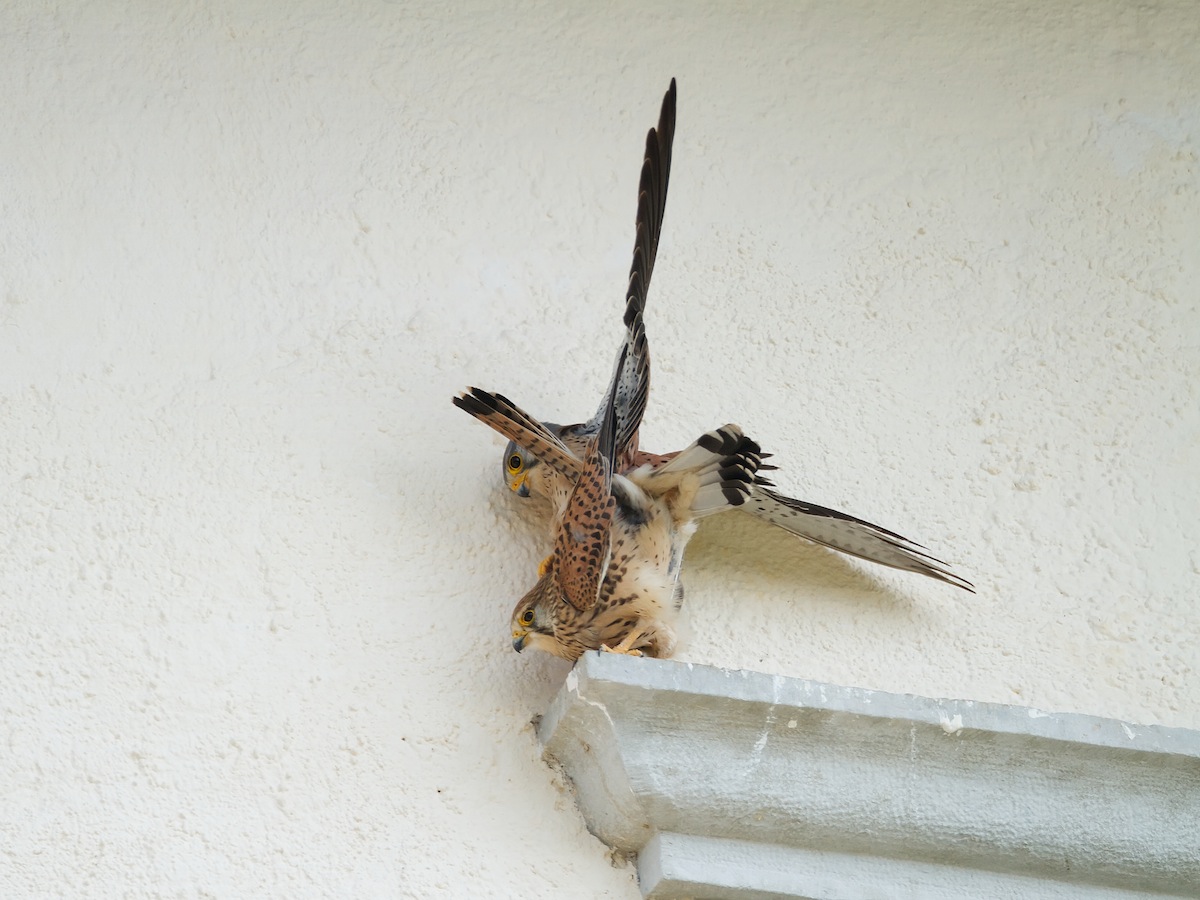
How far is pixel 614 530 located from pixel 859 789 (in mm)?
400

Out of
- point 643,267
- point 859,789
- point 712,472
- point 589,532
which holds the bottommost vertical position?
point 859,789

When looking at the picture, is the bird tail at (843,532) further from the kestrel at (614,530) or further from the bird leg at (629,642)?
the bird leg at (629,642)

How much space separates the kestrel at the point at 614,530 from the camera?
155 centimetres

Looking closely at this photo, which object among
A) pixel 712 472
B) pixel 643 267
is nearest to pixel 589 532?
pixel 712 472

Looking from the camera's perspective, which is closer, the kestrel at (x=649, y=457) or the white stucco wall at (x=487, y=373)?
the white stucco wall at (x=487, y=373)

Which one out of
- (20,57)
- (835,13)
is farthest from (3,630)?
(835,13)

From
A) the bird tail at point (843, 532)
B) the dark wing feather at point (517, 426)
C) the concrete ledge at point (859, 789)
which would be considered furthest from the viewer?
the bird tail at point (843, 532)

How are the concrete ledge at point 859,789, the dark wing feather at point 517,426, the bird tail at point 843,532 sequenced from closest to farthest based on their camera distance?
the concrete ledge at point 859,789
the dark wing feather at point 517,426
the bird tail at point 843,532

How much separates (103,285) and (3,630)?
1.68 feet

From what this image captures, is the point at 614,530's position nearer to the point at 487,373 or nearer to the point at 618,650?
the point at 618,650

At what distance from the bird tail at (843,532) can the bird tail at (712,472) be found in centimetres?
7

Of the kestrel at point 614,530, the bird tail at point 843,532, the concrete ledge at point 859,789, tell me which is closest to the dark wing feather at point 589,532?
the kestrel at point 614,530

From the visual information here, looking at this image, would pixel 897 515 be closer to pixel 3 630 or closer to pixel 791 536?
pixel 791 536

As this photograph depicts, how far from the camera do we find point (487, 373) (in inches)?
73.4
